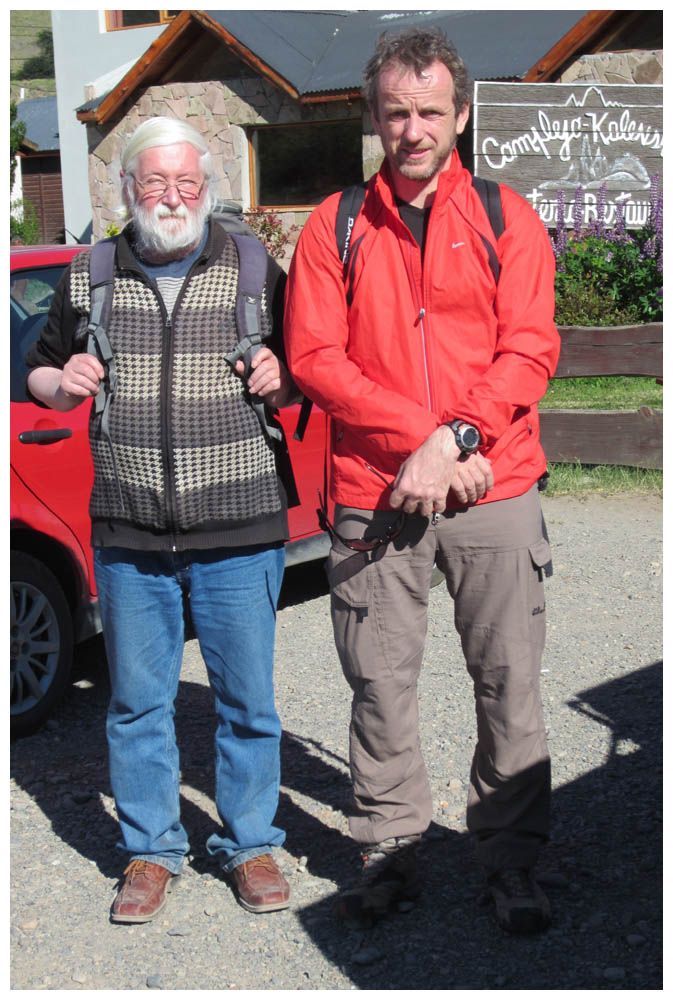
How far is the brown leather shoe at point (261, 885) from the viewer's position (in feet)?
10.0

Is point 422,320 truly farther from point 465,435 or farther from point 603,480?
point 603,480

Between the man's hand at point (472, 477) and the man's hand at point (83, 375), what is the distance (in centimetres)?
98

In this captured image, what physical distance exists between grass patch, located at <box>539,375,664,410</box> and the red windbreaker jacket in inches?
255

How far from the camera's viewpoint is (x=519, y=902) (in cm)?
288

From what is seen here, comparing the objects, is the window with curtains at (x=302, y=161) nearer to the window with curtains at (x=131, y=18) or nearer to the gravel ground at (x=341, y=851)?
the window with curtains at (x=131, y=18)

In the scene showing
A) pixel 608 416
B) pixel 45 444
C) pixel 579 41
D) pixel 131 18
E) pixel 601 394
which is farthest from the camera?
pixel 131 18

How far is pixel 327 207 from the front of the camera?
2.80m

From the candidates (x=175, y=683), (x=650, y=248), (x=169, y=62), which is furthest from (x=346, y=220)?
(x=169, y=62)

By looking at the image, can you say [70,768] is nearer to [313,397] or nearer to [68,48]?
[313,397]

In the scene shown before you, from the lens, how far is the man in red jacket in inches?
105

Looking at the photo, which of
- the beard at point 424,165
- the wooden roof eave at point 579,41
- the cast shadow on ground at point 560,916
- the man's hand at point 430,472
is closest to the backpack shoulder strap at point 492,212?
the beard at point 424,165

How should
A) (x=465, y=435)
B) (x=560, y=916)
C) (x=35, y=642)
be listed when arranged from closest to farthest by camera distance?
(x=465, y=435), (x=560, y=916), (x=35, y=642)

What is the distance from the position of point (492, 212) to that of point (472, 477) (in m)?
0.68

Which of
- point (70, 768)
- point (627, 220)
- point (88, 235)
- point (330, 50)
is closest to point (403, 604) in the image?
point (70, 768)
